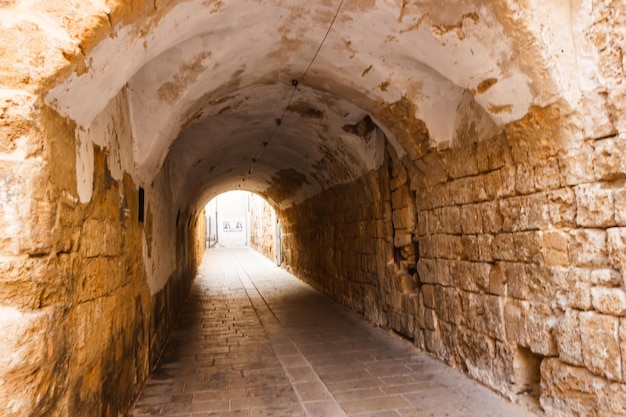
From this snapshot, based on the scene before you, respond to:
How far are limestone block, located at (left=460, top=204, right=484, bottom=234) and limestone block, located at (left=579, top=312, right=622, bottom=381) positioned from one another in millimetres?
1124

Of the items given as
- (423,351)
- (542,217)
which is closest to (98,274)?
(542,217)

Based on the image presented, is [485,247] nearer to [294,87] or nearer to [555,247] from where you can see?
[555,247]

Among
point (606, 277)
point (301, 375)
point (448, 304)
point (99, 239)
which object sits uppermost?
point (99, 239)

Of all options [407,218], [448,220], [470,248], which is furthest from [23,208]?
[407,218]

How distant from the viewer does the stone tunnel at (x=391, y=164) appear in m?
1.64

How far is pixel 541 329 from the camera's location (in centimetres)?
287

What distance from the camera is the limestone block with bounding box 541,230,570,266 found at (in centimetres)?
265

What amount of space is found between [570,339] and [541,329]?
0.26 metres

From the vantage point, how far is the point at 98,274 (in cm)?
242

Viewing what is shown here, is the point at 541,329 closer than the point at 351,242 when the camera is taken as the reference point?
Yes

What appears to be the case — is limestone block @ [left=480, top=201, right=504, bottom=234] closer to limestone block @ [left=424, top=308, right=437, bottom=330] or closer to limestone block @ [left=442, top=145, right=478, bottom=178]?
limestone block @ [left=442, top=145, right=478, bottom=178]

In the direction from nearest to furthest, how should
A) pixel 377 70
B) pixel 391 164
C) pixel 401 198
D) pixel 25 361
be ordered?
pixel 25 361 < pixel 377 70 < pixel 401 198 < pixel 391 164

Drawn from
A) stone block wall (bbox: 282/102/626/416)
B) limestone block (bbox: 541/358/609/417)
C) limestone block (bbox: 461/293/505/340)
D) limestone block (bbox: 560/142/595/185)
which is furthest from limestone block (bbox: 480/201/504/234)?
limestone block (bbox: 541/358/609/417)

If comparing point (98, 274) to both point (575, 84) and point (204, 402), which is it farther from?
point (575, 84)
